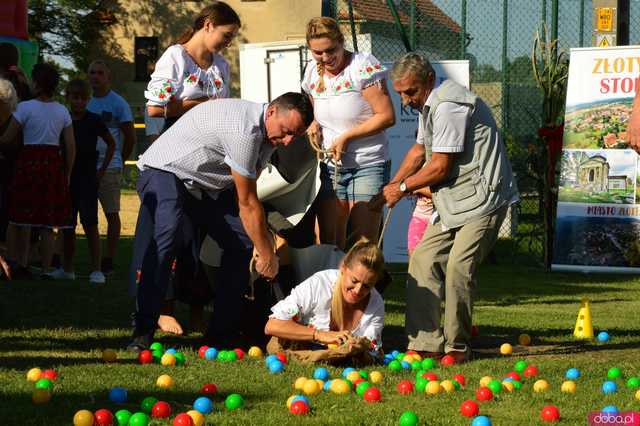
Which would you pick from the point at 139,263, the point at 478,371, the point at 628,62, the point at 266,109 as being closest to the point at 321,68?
the point at 266,109

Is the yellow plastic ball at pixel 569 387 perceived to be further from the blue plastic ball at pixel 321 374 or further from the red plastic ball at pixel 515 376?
the blue plastic ball at pixel 321 374

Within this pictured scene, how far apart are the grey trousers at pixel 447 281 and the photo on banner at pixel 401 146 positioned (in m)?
5.51

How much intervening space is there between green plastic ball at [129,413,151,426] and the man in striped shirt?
1911 millimetres

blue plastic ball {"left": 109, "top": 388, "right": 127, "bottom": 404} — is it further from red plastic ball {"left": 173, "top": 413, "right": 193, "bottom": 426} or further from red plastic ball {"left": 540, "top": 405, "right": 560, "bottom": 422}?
red plastic ball {"left": 540, "top": 405, "right": 560, "bottom": 422}

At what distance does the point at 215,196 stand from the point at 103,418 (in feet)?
7.97

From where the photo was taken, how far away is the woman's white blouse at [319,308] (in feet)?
20.7

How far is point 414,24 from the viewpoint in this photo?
47.0 ft

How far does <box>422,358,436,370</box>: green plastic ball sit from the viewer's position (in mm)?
6320

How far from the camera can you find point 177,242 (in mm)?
6621

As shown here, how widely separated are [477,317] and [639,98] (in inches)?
138

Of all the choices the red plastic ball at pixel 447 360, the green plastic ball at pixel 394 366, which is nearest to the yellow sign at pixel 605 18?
the red plastic ball at pixel 447 360

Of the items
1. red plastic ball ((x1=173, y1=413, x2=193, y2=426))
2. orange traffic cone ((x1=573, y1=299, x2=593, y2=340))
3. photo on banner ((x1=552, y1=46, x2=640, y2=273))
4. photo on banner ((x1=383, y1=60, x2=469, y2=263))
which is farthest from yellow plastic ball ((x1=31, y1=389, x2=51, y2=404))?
photo on banner ((x1=552, y1=46, x2=640, y2=273))

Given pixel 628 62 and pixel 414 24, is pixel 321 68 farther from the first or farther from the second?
pixel 414 24

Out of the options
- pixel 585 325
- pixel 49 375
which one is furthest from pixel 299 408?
pixel 585 325
